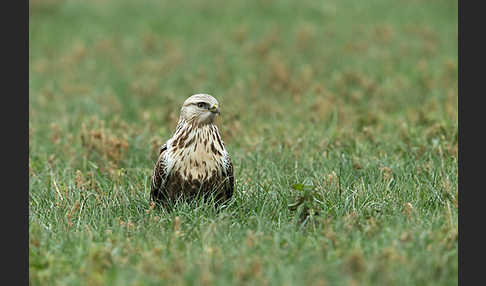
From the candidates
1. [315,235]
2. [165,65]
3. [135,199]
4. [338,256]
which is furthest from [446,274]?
[165,65]

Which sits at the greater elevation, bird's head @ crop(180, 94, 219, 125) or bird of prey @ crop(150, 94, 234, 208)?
bird's head @ crop(180, 94, 219, 125)

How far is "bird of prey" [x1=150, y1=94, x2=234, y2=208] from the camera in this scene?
5.25 m

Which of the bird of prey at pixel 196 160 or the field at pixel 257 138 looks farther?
the bird of prey at pixel 196 160

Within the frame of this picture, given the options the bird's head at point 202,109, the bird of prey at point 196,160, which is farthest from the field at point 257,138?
the bird's head at point 202,109

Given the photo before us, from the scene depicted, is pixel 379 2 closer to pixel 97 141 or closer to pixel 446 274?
pixel 97 141

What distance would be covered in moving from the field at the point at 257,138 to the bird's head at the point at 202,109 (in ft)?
2.05

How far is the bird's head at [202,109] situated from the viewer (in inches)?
206

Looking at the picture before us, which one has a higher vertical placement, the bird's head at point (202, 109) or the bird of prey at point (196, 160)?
the bird's head at point (202, 109)

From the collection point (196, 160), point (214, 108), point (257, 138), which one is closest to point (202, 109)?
point (214, 108)

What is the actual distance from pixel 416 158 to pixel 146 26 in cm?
833

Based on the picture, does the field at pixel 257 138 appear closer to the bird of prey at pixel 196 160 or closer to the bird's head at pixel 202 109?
the bird of prey at pixel 196 160

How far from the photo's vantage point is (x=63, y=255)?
441 cm

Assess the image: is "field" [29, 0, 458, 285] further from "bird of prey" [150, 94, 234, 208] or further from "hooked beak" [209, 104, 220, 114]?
"hooked beak" [209, 104, 220, 114]

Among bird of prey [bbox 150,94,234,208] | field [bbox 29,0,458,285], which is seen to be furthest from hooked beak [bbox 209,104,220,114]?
field [bbox 29,0,458,285]
